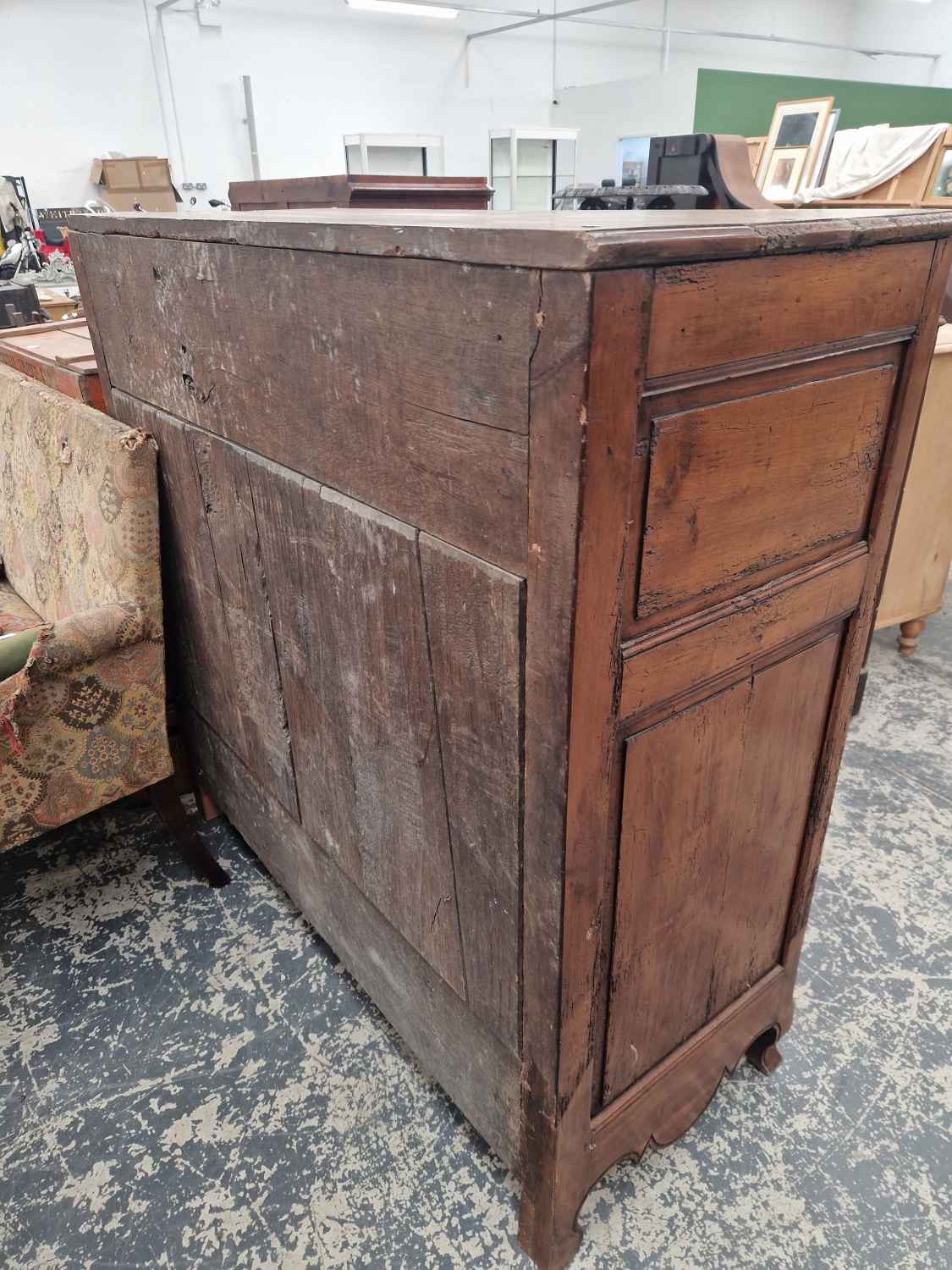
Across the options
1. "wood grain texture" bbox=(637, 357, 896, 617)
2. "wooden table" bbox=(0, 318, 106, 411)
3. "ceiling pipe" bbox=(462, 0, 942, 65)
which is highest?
"ceiling pipe" bbox=(462, 0, 942, 65)

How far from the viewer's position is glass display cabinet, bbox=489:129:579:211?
770cm

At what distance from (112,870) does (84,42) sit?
7.77 m

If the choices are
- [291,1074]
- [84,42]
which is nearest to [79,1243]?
[291,1074]

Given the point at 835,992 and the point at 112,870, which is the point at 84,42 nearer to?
the point at 112,870

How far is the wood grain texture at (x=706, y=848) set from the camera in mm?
886

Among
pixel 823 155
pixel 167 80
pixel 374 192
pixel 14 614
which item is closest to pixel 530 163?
pixel 823 155

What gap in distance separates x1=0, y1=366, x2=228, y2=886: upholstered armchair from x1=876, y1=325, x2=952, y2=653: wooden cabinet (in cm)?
197

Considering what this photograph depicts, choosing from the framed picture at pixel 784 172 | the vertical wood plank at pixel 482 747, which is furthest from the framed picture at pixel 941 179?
the vertical wood plank at pixel 482 747

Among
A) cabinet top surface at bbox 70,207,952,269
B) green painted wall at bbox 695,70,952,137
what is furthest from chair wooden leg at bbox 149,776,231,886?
green painted wall at bbox 695,70,952,137

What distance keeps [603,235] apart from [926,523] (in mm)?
2222

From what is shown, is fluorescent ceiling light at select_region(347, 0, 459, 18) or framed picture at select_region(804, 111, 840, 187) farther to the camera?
fluorescent ceiling light at select_region(347, 0, 459, 18)

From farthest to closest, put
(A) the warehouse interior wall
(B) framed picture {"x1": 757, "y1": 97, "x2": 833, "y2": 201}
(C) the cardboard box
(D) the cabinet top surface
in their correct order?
(A) the warehouse interior wall
(C) the cardboard box
(B) framed picture {"x1": 757, "y1": 97, "x2": 833, "y2": 201}
(D) the cabinet top surface

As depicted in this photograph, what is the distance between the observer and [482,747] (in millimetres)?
845

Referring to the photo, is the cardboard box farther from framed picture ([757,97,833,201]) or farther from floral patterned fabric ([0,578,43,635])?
floral patterned fabric ([0,578,43,635])
